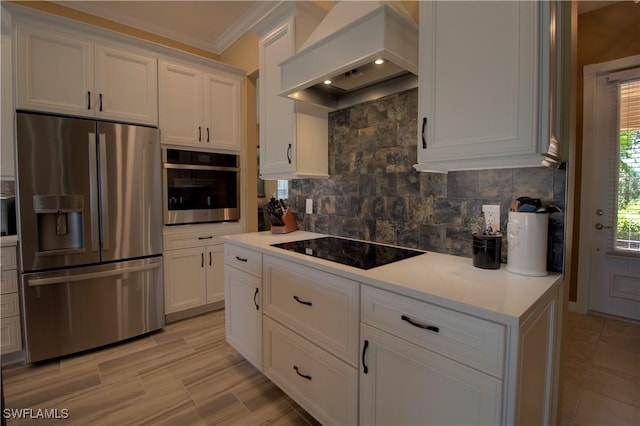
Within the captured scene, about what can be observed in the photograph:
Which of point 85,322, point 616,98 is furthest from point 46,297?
point 616,98

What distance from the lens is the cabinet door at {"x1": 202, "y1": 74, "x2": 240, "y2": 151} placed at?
3032 mm

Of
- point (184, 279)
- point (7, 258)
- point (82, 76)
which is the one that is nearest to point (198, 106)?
point (82, 76)

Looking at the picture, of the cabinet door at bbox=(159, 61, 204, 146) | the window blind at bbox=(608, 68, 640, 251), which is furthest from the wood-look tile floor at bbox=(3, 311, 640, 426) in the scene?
the cabinet door at bbox=(159, 61, 204, 146)

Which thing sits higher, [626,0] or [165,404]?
[626,0]

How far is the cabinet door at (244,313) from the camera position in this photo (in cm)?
198

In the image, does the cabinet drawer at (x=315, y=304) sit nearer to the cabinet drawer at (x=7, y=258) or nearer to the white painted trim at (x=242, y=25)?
the cabinet drawer at (x=7, y=258)

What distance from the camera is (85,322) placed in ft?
7.83

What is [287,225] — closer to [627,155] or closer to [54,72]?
[54,72]

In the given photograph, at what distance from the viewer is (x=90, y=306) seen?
2.41 meters

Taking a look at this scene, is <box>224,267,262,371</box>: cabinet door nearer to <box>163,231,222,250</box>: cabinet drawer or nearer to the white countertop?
the white countertop

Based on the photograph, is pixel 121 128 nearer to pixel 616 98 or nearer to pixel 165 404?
pixel 165 404

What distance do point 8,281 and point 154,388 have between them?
51.0 inches

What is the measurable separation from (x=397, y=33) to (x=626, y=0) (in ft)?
9.43

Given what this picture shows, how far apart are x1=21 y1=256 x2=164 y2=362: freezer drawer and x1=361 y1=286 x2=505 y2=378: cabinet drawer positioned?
2153 millimetres
